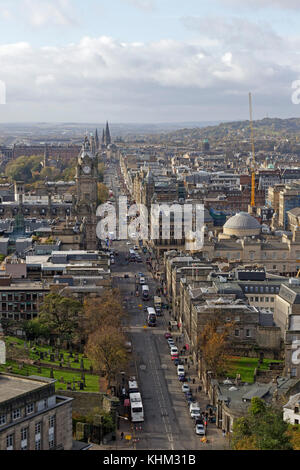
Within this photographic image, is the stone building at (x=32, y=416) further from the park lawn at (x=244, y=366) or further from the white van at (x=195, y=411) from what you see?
the park lawn at (x=244, y=366)

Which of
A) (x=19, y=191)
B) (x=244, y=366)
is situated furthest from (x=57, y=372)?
(x=19, y=191)

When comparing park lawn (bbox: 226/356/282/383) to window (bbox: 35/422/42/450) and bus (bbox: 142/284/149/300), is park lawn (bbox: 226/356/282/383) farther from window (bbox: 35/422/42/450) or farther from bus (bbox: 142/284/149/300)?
bus (bbox: 142/284/149/300)

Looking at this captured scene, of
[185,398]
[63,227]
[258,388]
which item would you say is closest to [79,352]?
[185,398]

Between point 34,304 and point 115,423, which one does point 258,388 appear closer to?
point 115,423

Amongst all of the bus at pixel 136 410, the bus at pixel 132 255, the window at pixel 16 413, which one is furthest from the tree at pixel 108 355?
the bus at pixel 132 255

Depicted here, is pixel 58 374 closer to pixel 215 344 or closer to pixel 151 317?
pixel 215 344

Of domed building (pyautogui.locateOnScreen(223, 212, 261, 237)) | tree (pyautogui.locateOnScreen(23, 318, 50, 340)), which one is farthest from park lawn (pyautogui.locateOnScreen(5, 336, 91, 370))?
domed building (pyautogui.locateOnScreen(223, 212, 261, 237))
